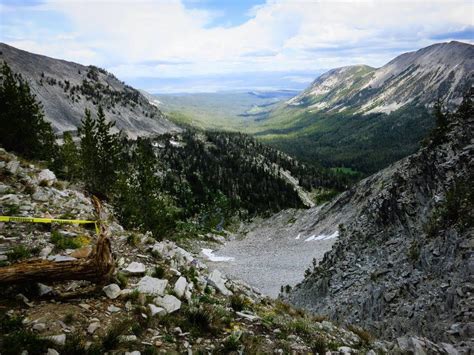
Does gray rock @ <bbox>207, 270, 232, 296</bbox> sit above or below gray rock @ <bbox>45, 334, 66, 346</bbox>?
below

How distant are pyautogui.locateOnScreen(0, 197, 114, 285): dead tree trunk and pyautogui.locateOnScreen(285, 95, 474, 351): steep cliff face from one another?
38.0 feet

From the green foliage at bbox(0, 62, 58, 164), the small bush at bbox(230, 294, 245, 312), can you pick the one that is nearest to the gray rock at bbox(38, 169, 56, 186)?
the small bush at bbox(230, 294, 245, 312)

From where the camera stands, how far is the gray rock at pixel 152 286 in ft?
33.3

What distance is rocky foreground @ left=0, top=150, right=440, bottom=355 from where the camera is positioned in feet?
24.4

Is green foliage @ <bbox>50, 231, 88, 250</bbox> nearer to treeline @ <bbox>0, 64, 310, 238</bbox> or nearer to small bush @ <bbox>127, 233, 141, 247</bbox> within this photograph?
small bush @ <bbox>127, 233, 141, 247</bbox>

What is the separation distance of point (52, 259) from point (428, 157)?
2358cm

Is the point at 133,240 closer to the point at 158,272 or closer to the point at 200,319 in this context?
the point at 158,272

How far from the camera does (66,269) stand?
9125 mm

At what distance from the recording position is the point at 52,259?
952cm

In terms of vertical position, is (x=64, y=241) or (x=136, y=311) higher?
(x=64, y=241)

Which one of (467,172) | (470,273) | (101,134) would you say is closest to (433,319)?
(470,273)

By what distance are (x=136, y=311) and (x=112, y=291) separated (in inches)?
40.8

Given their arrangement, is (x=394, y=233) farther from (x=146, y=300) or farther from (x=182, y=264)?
(x=146, y=300)

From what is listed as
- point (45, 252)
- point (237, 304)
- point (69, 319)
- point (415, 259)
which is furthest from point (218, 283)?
point (415, 259)
